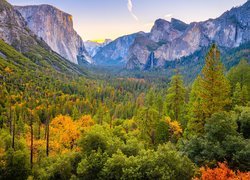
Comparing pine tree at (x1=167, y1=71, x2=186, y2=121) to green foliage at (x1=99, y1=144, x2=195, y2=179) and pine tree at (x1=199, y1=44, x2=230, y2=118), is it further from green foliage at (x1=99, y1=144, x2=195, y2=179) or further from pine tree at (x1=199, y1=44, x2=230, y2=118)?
green foliage at (x1=99, y1=144, x2=195, y2=179)

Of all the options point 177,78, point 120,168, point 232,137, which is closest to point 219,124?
point 232,137

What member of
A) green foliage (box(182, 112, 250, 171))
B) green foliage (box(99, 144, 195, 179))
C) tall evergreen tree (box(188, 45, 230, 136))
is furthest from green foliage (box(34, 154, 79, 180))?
tall evergreen tree (box(188, 45, 230, 136))

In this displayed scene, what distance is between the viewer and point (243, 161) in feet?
82.2

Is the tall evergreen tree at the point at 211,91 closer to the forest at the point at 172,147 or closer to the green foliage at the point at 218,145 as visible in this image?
the forest at the point at 172,147

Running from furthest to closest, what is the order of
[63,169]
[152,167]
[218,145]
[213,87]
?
[213,87]
[63,169]
[218,145]
[152,167]

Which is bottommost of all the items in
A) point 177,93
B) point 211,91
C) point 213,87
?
point 177,93

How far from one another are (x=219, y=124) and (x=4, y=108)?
10597 cm

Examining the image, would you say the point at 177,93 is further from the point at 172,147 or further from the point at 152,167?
the point at 152,167

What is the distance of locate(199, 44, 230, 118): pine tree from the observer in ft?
122

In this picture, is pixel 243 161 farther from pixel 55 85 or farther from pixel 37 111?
pixel 55 85

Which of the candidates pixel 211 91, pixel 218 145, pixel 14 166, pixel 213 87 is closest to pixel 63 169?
pixel 14 166

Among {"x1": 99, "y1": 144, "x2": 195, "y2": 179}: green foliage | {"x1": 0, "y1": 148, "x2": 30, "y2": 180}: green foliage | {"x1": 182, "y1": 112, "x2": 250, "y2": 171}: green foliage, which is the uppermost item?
{"x1": 182, "y1": 112, "x2": 250, "y2": 171}: green foliage

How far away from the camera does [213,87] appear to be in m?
37.6

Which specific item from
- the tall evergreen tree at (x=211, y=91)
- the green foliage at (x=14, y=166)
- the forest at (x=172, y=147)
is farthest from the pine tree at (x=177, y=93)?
the green foliage at (x=14, y=166)
